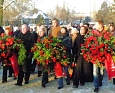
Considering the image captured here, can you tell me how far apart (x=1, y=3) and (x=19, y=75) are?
20.7m

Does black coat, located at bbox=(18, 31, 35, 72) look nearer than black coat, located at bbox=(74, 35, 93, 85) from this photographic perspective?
No

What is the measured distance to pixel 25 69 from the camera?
8.48 meters

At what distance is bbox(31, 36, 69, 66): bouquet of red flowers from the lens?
7708 millimetres

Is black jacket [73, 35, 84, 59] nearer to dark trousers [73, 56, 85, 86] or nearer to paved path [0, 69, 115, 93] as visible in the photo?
dark trousers [73, 56, 85, 86]

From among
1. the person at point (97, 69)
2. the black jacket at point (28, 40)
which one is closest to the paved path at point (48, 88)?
the person at point (97, 69)

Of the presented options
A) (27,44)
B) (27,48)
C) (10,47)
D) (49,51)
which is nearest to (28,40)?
(27,44)

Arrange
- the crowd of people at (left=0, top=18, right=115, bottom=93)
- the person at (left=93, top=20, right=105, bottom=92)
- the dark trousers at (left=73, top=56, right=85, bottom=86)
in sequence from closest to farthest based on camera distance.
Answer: the person at (left=93, top=20, right=105, bottom=92)
the crowd of people at (left=0, top=18, right=115, bottom=93)
the dark trousers at (left=73, top=56, right=85, bottom=86)

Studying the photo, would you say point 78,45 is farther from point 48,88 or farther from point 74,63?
point 48,88

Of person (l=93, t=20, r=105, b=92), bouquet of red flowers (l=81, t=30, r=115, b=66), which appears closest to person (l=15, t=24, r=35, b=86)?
bouquet of red flowers (l=81, t=30, r=115, b=66)

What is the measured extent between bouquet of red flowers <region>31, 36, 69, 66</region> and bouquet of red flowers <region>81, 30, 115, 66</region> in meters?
0.71

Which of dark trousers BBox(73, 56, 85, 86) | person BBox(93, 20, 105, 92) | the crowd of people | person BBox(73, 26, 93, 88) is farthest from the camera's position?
dark trousers BBox(73, 56, 85, 86)

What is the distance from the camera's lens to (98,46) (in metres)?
7.28

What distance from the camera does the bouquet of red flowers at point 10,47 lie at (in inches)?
319

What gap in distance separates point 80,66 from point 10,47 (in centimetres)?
220
